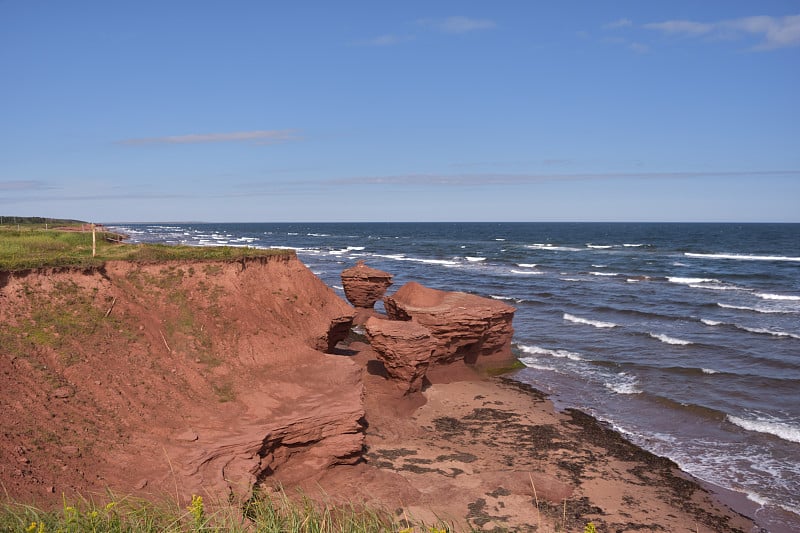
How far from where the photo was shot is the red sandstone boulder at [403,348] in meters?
20.5

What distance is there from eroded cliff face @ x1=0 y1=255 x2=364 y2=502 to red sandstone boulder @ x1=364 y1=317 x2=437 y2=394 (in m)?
2.31

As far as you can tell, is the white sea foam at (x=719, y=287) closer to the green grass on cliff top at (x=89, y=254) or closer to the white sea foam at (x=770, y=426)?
the white sea foam at (x=770, y=426)

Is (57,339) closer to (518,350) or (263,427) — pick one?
(263,427)

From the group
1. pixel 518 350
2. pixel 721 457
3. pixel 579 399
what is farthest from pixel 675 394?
pixel 518 350

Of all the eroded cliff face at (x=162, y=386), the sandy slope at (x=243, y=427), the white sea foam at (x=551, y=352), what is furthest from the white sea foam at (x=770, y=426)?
the eroded cliff face at (x=162, y=386)

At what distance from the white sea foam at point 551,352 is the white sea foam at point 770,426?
8829 mm

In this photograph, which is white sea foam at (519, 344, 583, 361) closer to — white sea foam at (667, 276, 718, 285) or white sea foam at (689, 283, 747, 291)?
white sea foam at (689, 283, 747, 291)

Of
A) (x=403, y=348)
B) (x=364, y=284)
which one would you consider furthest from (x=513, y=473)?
(x=364, y=284)

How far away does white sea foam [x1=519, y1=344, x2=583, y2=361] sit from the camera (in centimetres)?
2917

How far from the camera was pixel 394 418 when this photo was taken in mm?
19656

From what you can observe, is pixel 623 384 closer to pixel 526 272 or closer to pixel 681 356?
pixel 681 356

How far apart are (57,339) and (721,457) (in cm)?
1900

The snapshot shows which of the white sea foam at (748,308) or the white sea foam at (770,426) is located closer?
the white sea foam at (770,426)

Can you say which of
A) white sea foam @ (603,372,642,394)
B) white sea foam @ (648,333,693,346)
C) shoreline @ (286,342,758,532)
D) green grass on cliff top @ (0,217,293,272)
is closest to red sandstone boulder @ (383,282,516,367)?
shoreline @ (286,342,758,532)
